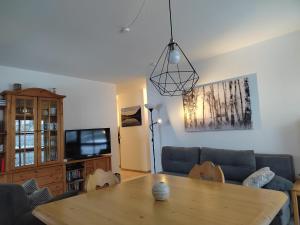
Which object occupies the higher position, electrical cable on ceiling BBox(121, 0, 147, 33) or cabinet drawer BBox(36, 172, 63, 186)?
electrical cable on ceiling BBox(121, 0, 147, 33)

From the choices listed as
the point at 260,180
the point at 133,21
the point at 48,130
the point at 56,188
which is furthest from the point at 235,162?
the point at 48,130

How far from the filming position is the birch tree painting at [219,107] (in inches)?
132

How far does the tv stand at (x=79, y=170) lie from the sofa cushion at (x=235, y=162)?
7.85ft

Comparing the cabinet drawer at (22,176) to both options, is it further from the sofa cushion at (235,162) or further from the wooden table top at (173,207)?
the sofa cushion at (235,162)

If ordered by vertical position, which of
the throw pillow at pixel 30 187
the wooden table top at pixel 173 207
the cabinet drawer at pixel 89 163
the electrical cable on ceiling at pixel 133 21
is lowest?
the cabinet drawer at pixel 89 163

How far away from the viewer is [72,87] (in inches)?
181

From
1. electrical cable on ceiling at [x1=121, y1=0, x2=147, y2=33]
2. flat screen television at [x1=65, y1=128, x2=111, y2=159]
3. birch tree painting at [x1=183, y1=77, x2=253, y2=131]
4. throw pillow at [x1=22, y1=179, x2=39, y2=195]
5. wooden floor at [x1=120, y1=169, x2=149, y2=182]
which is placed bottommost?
wooden floor at [x1=120, y1=169, x2=149, y2=182]

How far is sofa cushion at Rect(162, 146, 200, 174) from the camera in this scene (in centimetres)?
350

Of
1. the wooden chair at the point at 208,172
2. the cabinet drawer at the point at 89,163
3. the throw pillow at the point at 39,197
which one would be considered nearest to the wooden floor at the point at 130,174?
the cabinet drawer at the point at 89,163

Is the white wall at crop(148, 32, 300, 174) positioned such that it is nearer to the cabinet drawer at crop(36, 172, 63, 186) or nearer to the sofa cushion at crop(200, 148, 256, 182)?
the sofa cushion at crop(200, 148, 256, 182)

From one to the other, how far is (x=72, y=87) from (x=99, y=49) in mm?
1815

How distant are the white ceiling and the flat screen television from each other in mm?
1439

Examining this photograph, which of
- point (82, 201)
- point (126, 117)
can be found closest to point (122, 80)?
point (126, 117)

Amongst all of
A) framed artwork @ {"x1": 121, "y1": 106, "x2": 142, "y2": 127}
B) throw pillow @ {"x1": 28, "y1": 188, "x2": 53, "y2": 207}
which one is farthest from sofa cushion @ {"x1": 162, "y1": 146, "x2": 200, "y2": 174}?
framed artwork @ {"x1": 121, "y1": 106, "x2": 142, "y2": 127}
